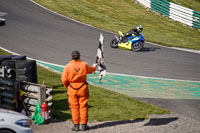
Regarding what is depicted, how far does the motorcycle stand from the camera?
1968 centimetres

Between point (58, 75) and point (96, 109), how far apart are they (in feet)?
14.7

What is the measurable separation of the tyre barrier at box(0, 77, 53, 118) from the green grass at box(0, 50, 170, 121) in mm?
608

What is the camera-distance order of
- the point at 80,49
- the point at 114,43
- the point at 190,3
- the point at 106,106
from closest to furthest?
the point at 106,106 < the point at 80,49 < the point at 114,43 < the point at 190,3

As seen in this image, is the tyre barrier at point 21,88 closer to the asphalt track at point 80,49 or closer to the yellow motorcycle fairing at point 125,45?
the asphalt track at point 80,49

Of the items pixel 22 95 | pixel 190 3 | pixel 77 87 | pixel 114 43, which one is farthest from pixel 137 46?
pixel 190 3

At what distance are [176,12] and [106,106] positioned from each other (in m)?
21.1

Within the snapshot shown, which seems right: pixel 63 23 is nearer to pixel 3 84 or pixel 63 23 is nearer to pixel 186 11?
pixel 186 11

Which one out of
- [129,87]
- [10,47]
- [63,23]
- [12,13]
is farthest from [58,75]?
[12,13]

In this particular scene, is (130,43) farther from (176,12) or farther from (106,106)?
(176,12)

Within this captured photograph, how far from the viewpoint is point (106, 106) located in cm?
1049

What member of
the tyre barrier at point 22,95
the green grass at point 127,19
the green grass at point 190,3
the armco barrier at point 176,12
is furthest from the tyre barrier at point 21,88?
the green grass at point 190,3

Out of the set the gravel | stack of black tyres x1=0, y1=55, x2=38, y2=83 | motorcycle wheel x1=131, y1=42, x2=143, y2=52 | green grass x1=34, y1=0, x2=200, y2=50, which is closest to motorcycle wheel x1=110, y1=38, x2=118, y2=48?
motorcycle wheel x1=131, y1=42, x2=143, y2=52

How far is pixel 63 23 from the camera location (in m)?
24.1

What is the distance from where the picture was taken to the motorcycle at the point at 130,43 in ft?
64.6
